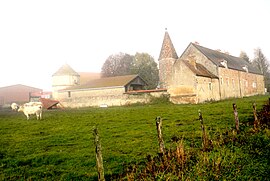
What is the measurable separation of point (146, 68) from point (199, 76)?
1383 inches

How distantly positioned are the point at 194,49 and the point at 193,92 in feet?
40.3

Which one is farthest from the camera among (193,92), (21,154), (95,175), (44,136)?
(193,92)

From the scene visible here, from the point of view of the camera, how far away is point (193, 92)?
34625mm

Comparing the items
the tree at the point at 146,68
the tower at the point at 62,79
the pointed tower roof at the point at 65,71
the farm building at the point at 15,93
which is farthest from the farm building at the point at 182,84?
the farm building at the point at 15,93

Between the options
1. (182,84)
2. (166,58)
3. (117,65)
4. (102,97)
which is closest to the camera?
(182,84)

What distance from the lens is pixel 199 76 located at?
3562 cm

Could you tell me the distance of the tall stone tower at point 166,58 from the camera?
45.8m

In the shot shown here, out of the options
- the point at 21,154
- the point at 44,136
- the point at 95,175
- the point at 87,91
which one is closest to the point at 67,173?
the point at 95,175

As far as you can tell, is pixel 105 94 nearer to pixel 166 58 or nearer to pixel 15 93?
pixel 166 58

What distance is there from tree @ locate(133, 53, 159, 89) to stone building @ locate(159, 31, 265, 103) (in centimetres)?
2205

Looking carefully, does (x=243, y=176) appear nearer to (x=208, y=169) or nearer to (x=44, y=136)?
(x=208, y=169)

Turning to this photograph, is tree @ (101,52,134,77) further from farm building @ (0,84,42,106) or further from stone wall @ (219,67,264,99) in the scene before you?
stone wall @ (219,67,264,99)

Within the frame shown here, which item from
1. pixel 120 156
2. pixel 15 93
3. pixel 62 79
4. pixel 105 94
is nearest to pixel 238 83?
pixel 105 94

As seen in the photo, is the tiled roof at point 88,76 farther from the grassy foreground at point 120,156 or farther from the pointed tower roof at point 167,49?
the grassy foreground at point 120,156
